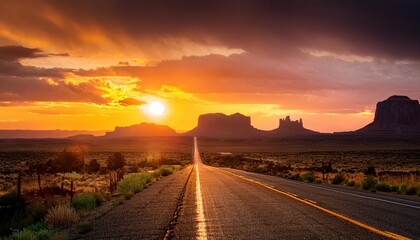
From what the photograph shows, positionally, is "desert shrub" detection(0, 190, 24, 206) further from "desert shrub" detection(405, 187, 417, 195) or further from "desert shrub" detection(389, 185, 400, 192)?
"desert shrub" detection(389, 185, 400, 192)

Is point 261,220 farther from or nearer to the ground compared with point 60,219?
farther from the ground

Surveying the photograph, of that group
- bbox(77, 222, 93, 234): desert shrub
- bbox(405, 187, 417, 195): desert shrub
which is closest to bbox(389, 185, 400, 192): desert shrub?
bbox(405, 187, 417, 195): desert shrub

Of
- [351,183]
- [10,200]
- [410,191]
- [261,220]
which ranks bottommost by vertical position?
[10,200]

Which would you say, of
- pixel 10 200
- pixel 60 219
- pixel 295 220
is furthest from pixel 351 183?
pixel 60 219

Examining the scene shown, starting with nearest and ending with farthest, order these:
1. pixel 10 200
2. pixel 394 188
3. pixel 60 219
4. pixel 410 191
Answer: pixel 60 219 → pixel 410 191 → pixel 10 200 → pixel 394 188

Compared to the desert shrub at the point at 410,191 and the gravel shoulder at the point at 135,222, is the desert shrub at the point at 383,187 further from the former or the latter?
the gravel shoulder at the point at 135,222

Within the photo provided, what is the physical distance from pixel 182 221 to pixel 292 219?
2.65 metres

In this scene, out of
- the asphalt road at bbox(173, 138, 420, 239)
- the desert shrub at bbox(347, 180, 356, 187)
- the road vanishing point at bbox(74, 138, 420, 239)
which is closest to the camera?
the asphalt road at bbox(173, 138, 420, 239)

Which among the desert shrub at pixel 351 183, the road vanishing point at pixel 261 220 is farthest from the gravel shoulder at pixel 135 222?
the desert shrub at pixel 351 183

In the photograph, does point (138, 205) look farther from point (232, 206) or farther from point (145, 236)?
point (145, 236)

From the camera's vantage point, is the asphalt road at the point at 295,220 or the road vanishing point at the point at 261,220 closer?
the asphalt road at the point at 295,220

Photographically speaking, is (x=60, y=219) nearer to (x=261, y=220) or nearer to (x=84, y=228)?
(x=84, y=228)

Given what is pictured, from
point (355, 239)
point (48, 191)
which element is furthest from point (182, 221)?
point (48, 191)

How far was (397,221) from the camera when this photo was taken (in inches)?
400
